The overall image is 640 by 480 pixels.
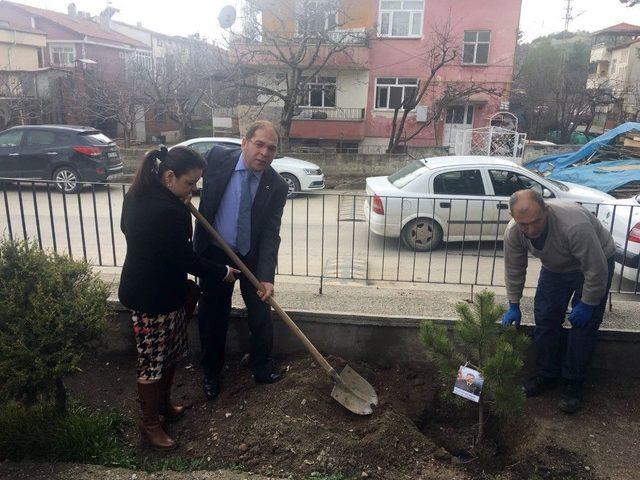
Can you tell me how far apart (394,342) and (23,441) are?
2469mm

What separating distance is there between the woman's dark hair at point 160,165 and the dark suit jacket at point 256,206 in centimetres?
43

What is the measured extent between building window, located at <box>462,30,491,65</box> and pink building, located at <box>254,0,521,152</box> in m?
0.04

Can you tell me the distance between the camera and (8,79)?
21375mm

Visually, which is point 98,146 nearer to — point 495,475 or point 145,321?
point 145,321

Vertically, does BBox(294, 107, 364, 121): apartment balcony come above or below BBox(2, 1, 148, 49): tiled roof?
below

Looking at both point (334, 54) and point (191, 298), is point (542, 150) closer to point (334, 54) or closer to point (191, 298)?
point (334, 54)

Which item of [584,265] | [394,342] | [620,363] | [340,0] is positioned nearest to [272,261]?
[394,342]

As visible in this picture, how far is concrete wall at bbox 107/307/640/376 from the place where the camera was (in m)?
3.76

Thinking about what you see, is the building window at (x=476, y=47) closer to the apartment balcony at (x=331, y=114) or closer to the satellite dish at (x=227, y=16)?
the apartment balcony at (x=331, y=114)

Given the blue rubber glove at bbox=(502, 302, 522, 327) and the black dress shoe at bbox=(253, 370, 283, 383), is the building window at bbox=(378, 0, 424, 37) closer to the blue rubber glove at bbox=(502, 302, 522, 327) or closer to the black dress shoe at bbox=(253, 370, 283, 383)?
the blue rubber glove at bbox=(502, 302, 522, 327)

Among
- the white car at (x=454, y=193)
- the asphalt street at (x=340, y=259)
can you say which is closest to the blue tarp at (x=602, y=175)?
the white car at (x=454, y=193)

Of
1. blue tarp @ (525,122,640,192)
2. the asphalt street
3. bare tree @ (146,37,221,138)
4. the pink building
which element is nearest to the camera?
the asphalt street

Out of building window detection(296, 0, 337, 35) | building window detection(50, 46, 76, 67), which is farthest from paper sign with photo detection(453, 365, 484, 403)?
building window detection(50, 46, 76, 67)

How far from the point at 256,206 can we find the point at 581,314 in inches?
87.2
